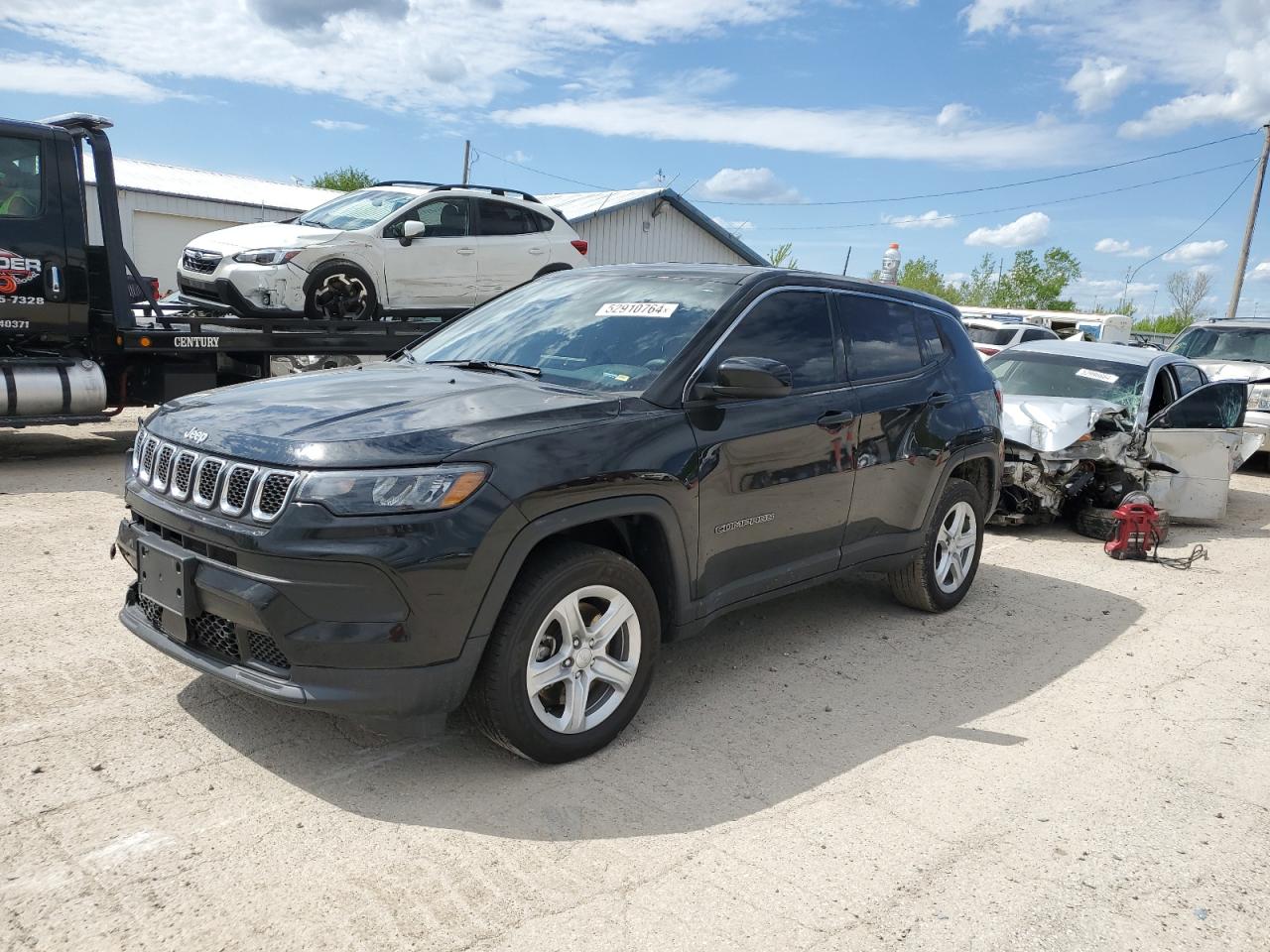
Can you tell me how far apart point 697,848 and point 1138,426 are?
7.31 metres

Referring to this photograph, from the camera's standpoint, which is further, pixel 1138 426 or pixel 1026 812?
pixel 1138 426

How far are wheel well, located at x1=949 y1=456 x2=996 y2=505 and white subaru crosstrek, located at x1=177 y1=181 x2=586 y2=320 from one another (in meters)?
6.36

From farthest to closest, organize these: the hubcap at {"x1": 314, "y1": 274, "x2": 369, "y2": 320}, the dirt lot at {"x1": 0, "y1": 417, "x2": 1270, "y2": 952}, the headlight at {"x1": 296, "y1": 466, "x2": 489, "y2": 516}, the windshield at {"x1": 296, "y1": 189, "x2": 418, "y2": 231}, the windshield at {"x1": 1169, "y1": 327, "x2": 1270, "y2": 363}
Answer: the windshield at {"x1": 1169, "y1": 327, "x2": 1270, "y2": 363}, the windshield at {"x1": 296, "y1": 189, "x2": 418, "y2": 231}, the hubcap at {"x1": 314, "y1": 274, "x2": 369, "y2": 320}, the headlight at {"x1": 296, "y1": 466, "x2": 489, "y2": 516}, the dirt lot at {"x1": 0, "y1": 417, "x2": 1270, "y2": 952}

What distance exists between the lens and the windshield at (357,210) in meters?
10.5

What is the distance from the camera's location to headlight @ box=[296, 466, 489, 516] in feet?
10.3

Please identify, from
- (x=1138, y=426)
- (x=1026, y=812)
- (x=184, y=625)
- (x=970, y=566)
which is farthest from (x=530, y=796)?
(x=1138, y=426)

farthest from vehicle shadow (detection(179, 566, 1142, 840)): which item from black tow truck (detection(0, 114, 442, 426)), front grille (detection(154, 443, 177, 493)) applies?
black tow truck (detection(0, 114, 442, 426))

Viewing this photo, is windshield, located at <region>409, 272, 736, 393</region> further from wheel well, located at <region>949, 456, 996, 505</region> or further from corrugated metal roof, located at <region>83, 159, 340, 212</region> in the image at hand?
corrugated metal roof, located at <region>83, 159, 340, 212</region>

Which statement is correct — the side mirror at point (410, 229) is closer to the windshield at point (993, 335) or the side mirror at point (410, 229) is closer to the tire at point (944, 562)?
the tire at point (944, 562)

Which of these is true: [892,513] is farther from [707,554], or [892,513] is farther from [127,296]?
[127,296]

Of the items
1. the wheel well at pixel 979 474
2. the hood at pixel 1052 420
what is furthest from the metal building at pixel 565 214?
the wheel well at pixel 979 474

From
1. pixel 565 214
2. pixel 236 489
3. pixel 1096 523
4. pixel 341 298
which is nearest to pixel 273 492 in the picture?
pixel 236 489

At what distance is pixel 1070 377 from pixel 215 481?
336 inches

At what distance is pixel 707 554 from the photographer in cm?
415
